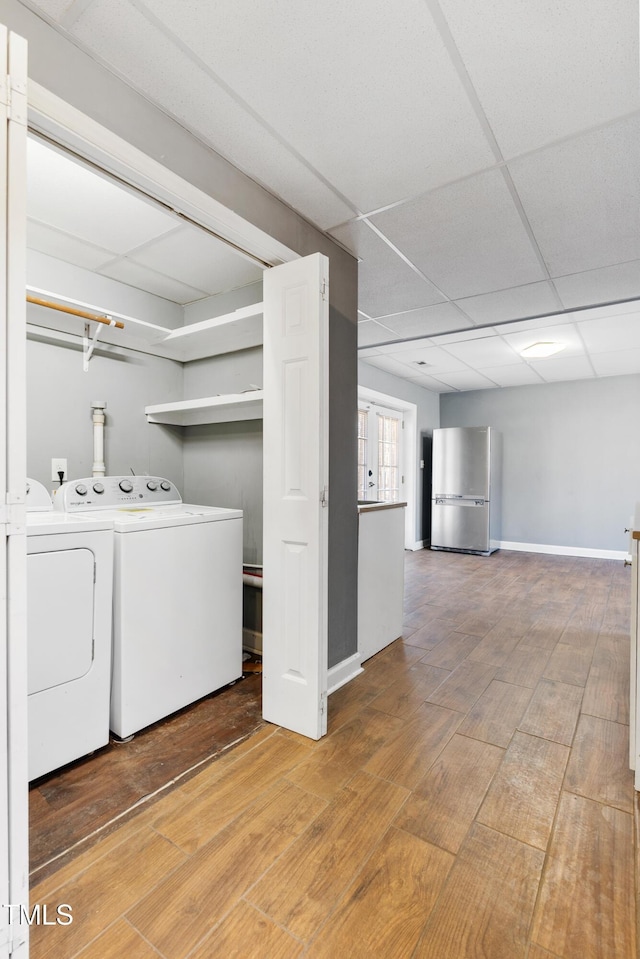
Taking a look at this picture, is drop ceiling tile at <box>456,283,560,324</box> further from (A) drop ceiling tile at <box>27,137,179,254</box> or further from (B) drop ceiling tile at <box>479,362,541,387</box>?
(A) drop ceiling tile at <box>27,137,179,254</box>

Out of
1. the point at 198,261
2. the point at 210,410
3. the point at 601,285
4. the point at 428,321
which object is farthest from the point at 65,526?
the point at 601,285

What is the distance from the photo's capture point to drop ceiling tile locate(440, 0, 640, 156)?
4.07 feet

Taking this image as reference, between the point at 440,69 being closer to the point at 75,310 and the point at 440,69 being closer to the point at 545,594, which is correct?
the point at 75,310

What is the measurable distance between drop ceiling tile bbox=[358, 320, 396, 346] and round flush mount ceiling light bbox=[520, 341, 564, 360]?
1.45m

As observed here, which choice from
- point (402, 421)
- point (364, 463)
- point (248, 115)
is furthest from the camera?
point (402, 421)

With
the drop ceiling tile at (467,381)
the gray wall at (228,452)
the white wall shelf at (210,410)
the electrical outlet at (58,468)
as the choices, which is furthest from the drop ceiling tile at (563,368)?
the electrical outlet at (58,468)

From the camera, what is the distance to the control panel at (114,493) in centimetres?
245

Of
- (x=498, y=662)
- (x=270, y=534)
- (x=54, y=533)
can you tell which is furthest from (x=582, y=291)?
(x=54, y=533)

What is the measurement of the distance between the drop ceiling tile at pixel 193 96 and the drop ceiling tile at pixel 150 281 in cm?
111

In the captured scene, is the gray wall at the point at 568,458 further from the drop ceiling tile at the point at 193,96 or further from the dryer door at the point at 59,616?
the dryer door at the point at 59,616

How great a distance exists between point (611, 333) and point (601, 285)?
134 cm

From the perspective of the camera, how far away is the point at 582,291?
3.14 metres

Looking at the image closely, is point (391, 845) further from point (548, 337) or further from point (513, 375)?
point (513, 375)

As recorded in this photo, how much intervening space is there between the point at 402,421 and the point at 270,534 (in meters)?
4.82
